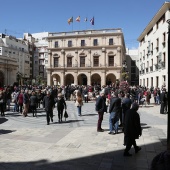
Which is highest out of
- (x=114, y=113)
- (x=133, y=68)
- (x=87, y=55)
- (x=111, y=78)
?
(x=87, y=55)

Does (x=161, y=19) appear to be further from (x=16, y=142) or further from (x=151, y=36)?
(x=16, y=142)

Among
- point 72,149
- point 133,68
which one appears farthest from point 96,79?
point 72,149

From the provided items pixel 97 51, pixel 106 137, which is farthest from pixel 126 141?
pixel 97 51

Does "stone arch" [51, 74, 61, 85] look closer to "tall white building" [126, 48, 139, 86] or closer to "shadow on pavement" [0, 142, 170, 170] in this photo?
"tall white building" [126, 48, 139, 86]

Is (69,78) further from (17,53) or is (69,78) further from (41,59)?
(41,59)

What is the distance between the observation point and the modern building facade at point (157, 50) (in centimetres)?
2795

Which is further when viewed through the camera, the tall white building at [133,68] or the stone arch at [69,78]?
the tall white building at [133,68]

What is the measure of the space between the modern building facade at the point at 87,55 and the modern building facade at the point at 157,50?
32.5 ft

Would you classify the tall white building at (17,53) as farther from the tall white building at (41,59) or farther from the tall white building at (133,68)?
the tall white building at (133,68)

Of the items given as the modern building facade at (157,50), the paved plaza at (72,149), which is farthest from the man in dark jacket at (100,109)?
the modern building facade at (157,50)

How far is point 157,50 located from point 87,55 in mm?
22021

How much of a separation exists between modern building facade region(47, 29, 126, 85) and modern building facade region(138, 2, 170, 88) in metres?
9.91

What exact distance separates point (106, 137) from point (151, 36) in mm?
29958

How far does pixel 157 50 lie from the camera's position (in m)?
31.7
